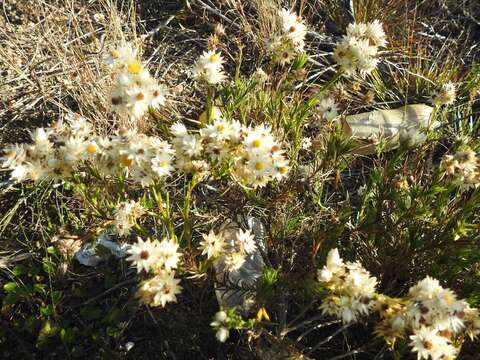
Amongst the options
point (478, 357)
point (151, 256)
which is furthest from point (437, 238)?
point (151, 256)

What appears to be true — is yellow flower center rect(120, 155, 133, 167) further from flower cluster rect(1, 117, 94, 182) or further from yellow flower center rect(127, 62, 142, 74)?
yellow flower center rect(127, 62, 142, 74)

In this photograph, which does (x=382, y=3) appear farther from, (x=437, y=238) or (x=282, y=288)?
(x=282, y=288)

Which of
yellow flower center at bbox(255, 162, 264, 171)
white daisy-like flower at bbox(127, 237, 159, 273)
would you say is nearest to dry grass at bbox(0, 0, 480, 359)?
yellow flower center at bbox(255, 162, 264, 171)

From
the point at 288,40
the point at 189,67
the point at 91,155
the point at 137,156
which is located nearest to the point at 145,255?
the point at 137,156

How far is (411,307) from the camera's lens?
130cm

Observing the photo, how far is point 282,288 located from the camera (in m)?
1.78

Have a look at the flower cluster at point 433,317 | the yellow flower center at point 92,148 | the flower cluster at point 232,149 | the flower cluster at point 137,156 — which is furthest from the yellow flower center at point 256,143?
the flower cluster at point 433,317

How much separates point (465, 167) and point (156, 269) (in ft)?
3.28

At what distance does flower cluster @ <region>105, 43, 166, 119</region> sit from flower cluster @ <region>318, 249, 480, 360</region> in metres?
0.70

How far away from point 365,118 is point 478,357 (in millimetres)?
1380

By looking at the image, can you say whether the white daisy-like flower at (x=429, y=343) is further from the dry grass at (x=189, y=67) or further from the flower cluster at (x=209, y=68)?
the flower cluster at (x=209, y=68)

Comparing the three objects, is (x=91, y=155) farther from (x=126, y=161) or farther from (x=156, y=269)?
(x=156, y=269)

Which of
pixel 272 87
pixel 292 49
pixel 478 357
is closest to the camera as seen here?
pixel 478 357

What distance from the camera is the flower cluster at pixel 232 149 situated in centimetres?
150
